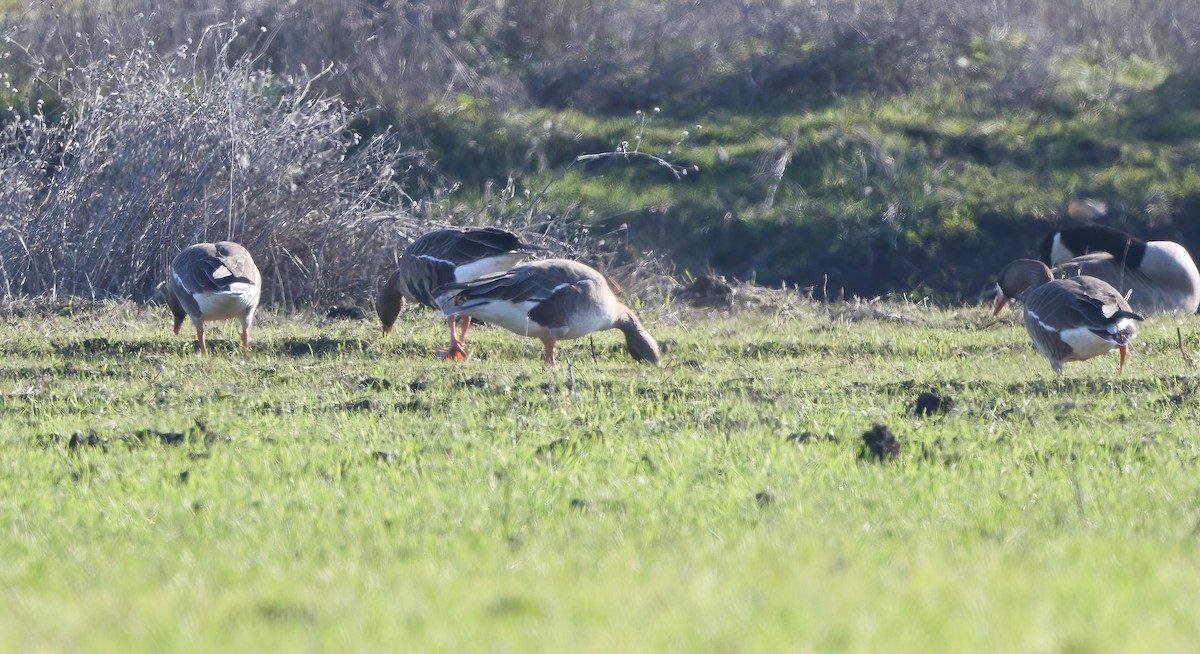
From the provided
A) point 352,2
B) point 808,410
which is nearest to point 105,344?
point 808,410

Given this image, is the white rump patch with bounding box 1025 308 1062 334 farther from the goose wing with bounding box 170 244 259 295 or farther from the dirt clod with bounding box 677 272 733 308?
the goose wing with bounding box 170 244 259 295

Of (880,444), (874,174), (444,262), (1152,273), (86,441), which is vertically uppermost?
(86,441)

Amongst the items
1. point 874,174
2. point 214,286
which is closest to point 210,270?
point 214,286

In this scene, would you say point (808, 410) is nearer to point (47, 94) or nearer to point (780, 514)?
point (780, 514)

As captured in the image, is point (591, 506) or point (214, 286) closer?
point (591, 506)

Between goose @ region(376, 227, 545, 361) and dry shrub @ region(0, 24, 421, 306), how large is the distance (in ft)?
6.45

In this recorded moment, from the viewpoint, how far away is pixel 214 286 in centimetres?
1055

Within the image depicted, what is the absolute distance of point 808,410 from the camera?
8.05 m

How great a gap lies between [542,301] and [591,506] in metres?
4.44

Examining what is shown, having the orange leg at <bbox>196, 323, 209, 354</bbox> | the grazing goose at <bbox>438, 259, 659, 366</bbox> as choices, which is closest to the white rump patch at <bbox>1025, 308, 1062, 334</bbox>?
the grazing goose at <bbox>438, 259, 659, 366</bbox>

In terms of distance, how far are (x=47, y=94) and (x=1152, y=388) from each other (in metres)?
13.6

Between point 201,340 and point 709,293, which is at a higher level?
point 201,340

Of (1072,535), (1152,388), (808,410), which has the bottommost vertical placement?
(1152,388)

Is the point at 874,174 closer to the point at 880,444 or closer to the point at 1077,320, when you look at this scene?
the point at 1077,320
